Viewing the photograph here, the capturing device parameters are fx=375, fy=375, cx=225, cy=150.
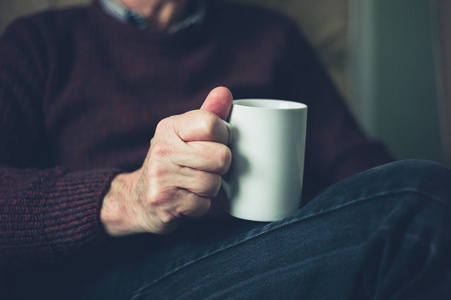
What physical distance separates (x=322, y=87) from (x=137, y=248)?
0.60 meters

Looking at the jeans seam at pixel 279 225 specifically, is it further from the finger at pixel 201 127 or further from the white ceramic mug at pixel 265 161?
the finger at pixel 201 127

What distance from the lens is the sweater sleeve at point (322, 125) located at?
0.87 meters

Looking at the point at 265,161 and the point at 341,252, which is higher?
the point at 265,161

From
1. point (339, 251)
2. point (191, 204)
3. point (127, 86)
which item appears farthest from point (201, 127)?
point (127, 86)

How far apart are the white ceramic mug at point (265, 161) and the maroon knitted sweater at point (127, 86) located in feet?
0.99

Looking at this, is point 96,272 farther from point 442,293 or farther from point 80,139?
point 442,293

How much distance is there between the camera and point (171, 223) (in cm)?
52

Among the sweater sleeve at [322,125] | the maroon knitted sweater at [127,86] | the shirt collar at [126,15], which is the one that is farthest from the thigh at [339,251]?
the shirt collar at [126,15]

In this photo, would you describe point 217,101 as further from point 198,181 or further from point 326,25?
point 326,25

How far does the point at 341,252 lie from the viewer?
1.54 feet

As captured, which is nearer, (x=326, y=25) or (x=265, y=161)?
(x=265, y=161)

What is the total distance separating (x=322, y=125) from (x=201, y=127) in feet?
1.80

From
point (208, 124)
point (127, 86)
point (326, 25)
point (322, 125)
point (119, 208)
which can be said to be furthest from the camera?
point (326, 25)

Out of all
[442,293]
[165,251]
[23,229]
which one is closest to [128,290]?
[165,251]
